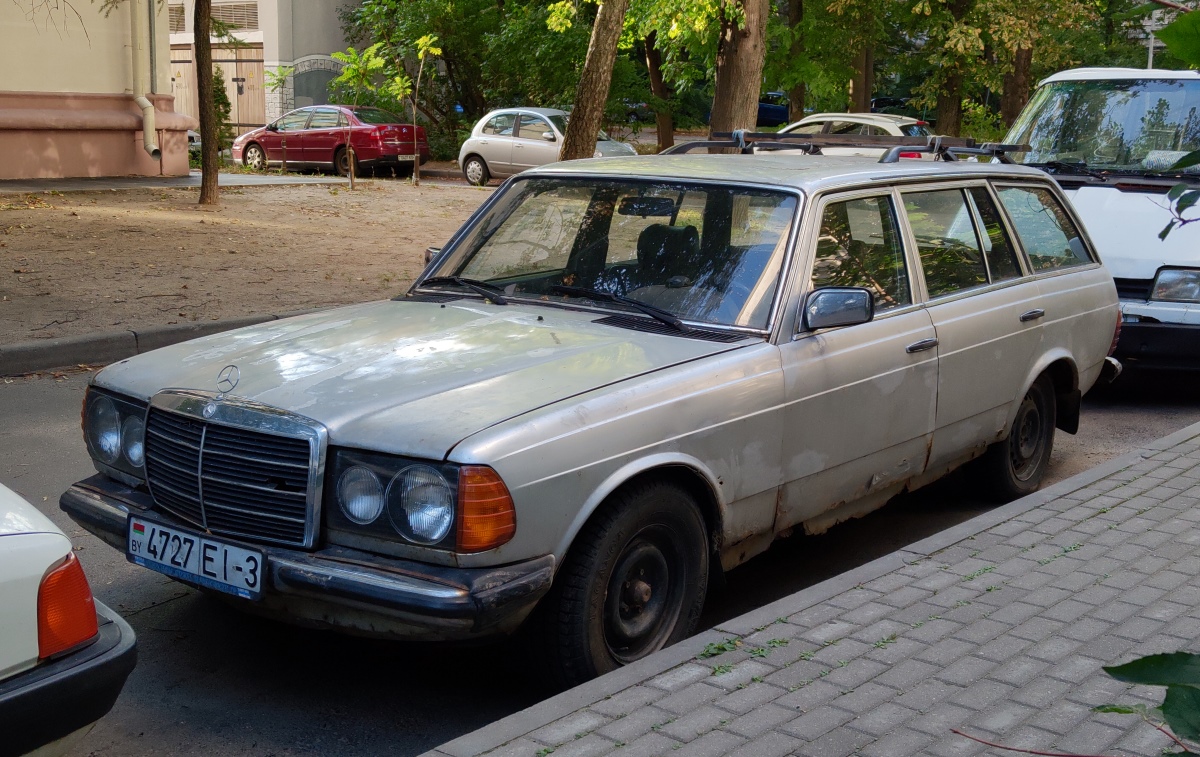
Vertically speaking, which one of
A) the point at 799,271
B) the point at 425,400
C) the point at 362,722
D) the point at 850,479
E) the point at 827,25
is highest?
the point at 827,25

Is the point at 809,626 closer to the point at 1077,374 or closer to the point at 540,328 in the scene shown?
the point at 540,328

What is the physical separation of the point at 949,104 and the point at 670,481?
22.4m

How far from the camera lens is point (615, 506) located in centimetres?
370

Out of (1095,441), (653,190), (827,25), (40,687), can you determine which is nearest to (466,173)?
(827,25)

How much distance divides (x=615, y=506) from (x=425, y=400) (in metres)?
0.63

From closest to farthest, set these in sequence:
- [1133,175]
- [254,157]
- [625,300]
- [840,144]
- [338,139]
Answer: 1. [625,300]
2. [840,144]
3. [1133,175]
4. [338,139]
5. [254,157]

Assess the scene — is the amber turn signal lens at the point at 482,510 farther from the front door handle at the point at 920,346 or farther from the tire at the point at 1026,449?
the tire at the point at 1026,449

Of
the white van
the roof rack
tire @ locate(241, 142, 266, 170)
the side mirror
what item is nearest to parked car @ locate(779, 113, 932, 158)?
the white van

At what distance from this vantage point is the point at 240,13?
3478cm

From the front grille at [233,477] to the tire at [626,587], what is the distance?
0.77m

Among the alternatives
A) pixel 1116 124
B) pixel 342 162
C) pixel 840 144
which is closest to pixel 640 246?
pixel 840 144

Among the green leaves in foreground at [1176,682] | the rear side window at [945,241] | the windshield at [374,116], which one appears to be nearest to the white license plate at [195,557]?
the green leaves in foreground at [1176,682]

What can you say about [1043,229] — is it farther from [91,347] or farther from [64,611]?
[91,347]

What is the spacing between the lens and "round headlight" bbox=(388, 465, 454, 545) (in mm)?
3361
